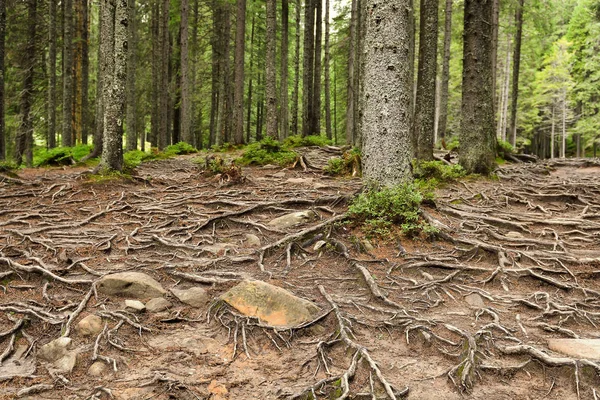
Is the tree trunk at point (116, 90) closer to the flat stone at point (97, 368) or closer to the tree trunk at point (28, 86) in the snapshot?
the flat stone at point (97, 368)

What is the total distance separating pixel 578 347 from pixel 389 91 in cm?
414

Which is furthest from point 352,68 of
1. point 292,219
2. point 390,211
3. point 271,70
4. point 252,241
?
point 252,241

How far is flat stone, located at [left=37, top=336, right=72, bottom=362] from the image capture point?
3.59 metres

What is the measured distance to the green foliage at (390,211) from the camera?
6102mm

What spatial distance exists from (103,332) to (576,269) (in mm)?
5566

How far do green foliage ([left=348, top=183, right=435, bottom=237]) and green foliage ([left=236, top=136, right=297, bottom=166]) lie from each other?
7.19 metres

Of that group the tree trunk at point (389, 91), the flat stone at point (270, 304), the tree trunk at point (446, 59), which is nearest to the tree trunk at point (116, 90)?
the tree trunk at point (389, 91)

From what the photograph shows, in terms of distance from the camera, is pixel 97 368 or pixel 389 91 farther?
pixel 389 91

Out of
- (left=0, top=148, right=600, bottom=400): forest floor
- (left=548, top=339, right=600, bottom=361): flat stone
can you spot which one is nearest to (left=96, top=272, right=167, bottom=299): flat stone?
(left=0, top=148, right=600, bottom=400): forest floor

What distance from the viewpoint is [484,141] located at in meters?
10.7

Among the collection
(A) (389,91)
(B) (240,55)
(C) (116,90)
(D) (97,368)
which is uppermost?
(B) (240,55)

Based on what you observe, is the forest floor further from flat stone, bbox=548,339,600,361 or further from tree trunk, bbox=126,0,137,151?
tree trunk, bbox=126,0,137,151

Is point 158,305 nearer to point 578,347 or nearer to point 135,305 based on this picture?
point 135,305

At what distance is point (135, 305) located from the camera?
4.41 metres
